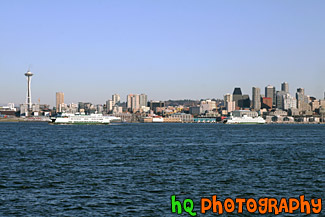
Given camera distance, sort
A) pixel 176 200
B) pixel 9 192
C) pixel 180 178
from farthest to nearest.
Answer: pixel 180 178
pixel 9 192
pixel 176 200

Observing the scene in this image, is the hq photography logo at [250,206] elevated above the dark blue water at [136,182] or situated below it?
below

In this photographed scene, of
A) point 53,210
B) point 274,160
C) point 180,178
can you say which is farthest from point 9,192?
point 274,160

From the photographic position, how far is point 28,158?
57.3m

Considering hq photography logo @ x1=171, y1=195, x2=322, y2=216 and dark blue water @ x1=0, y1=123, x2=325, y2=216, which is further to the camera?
dark blue water @ x1=0, y1=123, x2=325, y2=216

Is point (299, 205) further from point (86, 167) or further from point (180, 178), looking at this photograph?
→ point (86, 167)

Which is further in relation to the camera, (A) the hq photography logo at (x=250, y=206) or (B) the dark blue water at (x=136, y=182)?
(B) the dark blue water at (x=136, y=182)

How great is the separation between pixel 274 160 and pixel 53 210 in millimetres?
34118

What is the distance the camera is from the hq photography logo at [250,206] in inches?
1101

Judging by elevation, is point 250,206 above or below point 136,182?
below

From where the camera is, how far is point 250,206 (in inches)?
1150

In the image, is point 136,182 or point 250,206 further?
point 136,182

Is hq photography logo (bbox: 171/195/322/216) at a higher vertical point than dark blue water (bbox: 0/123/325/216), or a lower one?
lower

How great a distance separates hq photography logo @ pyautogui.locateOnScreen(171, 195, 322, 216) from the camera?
91.8 ft

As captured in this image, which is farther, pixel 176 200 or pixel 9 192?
pixel 9 192
